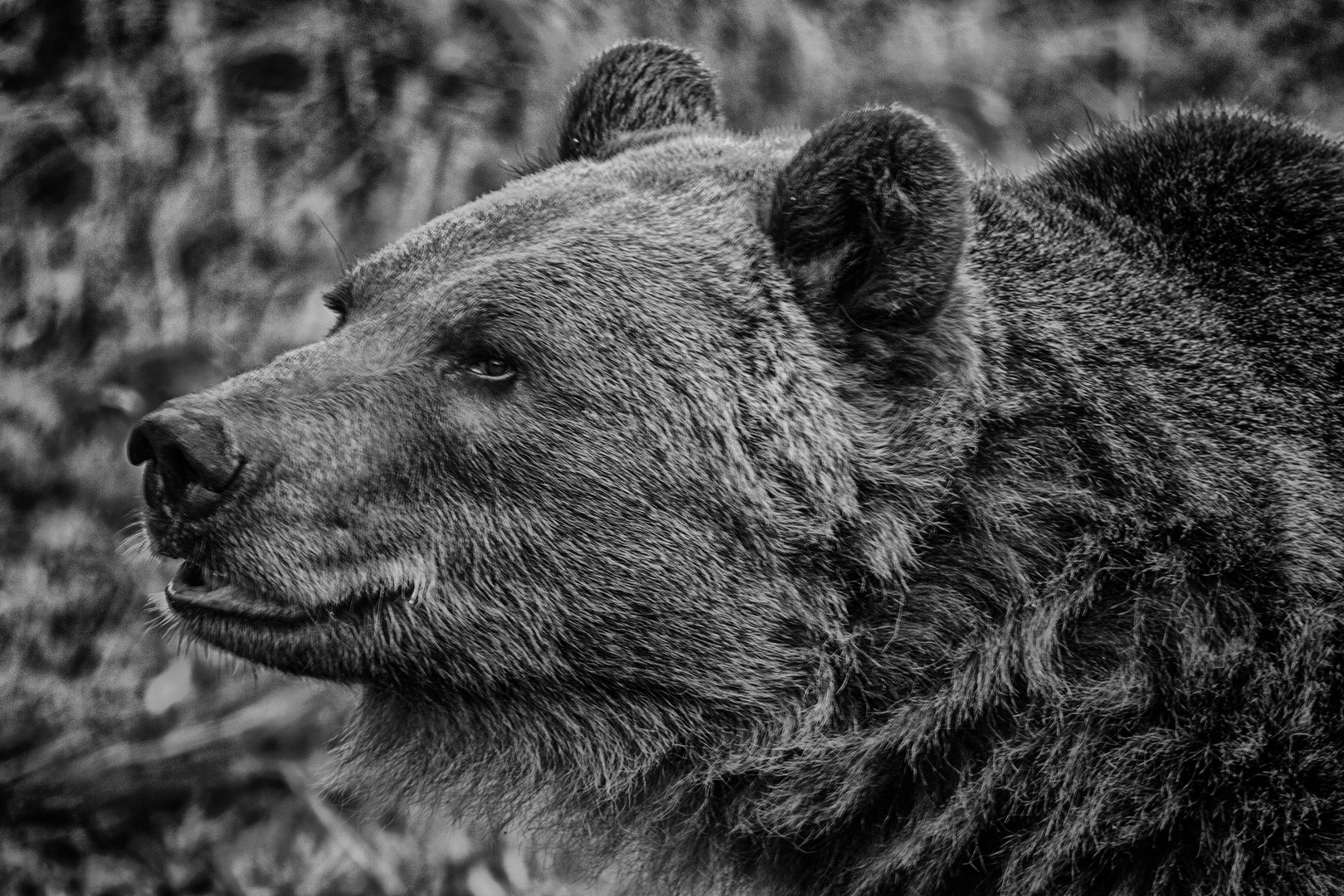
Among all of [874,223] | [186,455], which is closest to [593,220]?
[874,223]

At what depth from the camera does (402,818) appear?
572 cm

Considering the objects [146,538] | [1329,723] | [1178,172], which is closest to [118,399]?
[146,538]

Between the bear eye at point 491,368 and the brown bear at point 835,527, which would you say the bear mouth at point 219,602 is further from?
the bear eye at point 491,368

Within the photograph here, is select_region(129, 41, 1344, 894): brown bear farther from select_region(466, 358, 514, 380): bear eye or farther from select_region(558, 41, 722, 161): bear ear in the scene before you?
select_region(558, 41, 722, 161): bear ear

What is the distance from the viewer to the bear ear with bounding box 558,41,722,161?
416 cm

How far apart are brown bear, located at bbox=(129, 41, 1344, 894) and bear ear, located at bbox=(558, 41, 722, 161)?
2.71 ft

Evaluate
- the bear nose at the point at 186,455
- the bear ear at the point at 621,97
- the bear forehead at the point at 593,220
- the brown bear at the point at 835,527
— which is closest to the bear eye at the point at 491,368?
the brown bear at the point at 835,527

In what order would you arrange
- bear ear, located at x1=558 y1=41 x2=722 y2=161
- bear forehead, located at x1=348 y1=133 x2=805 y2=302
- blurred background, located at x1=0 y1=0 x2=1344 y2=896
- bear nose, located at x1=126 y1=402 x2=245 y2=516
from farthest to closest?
1. blurred background, located at x1=0 y1=0 x2=1344 y2=896
2. bear ear, located at x1=558 y1=41 x2=722 y2=161
3. bear forehead, located at x1=348 y1=133 x2=805 y2=302
4. bear nose, located at x1=126 y1=402 x2=245 y2=516

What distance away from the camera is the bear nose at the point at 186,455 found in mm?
2918

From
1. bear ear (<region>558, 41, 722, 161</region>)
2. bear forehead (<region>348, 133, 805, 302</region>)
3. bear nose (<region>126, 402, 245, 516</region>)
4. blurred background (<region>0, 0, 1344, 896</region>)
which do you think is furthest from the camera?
blurred background (<region>0, 0, 1344, 896</region>)

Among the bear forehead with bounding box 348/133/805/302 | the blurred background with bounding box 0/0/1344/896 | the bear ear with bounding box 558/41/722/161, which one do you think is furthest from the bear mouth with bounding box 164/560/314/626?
the blurred background with bounding box 0/0/1344/896

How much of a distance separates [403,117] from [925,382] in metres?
4.10

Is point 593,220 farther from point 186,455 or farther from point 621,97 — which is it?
point 186,455

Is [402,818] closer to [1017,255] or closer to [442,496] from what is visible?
[442,496]
